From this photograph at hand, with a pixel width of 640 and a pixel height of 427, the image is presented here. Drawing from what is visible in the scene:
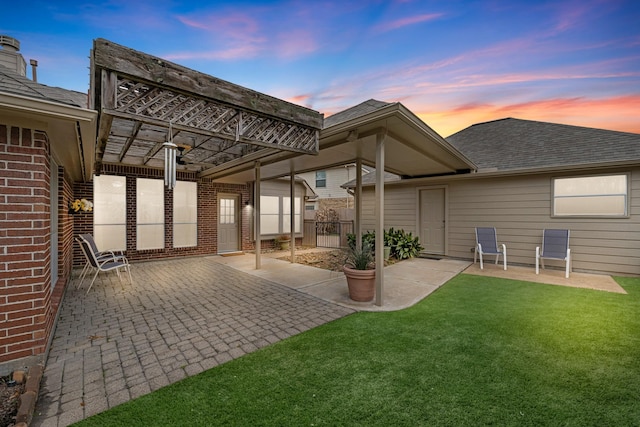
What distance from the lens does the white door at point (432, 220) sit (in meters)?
8.30

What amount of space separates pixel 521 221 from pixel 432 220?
2.31 metres

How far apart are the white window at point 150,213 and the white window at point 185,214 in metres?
0.38

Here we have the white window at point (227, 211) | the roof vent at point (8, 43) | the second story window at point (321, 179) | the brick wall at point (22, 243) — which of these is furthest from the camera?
the second story window at point (321, 179)

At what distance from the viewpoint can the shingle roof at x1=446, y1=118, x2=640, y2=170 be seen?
587cm

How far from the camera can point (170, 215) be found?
801cm

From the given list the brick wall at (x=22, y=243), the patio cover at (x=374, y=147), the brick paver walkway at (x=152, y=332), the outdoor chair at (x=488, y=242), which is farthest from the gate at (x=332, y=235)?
the brick wall at (x=22, y=243)

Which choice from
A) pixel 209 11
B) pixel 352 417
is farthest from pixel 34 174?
pixel 209 11

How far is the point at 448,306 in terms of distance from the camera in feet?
12.9

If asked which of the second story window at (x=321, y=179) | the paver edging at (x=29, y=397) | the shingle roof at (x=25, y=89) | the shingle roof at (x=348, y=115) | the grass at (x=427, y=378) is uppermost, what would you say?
the second story window at (x=321, y=179)

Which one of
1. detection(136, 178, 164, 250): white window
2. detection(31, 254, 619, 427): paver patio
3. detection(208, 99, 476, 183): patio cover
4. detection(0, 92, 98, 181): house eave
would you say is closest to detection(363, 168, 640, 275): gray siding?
detection(31, 254, 619, 427): paver patio

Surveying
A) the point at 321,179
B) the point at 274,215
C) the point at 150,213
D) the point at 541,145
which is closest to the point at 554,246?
the point at 541,145

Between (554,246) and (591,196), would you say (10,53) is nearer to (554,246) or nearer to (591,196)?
(554,246)

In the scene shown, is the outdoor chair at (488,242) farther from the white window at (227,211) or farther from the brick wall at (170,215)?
the white window at (227,211)

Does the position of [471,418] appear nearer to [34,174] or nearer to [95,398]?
[95,398]
